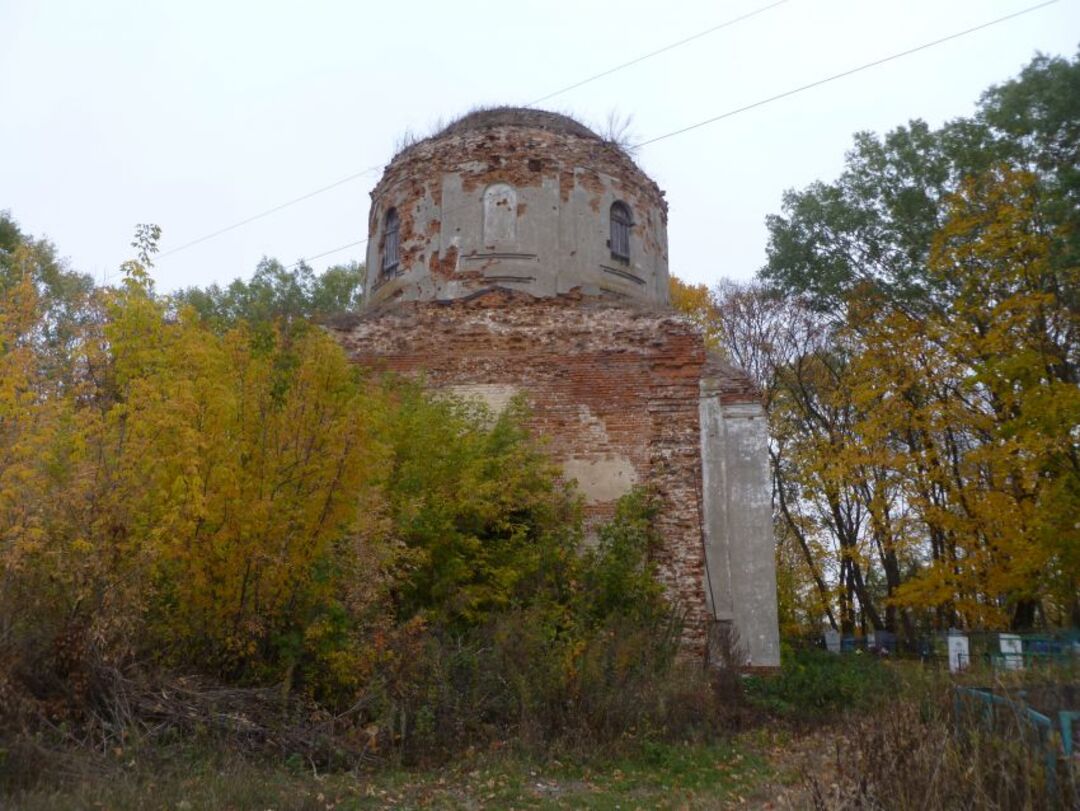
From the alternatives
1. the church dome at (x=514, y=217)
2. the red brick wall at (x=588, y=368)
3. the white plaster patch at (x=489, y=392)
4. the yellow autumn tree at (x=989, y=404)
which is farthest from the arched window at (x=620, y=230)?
the yellow autumn tree at (x=989, y=404)

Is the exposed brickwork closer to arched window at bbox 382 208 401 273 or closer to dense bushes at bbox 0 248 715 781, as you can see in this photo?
arched window at bbox 382 208 401 273

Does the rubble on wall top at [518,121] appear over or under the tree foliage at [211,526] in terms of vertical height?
over

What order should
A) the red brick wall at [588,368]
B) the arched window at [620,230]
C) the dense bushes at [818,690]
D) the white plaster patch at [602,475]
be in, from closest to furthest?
the dense bushes at [818,690] → the red brick wall at [588,368] → the white plaster patch at [602,475] → the arched window at [620,230]

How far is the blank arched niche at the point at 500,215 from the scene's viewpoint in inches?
643

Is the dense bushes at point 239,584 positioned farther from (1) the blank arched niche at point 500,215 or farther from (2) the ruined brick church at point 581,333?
(1) the blank arched niche at point 500,215

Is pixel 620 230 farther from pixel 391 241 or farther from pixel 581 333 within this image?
pixel 391 241

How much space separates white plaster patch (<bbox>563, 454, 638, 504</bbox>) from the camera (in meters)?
13.0

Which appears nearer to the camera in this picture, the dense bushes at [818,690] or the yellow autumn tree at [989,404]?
the dense bushes at [818,690]

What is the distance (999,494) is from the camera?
57.2 feet

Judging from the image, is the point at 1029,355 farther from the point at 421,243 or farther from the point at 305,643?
the point at 305,643

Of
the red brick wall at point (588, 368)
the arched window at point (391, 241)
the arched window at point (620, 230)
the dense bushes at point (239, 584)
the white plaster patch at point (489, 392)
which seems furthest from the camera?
the arched window at point (391, 241)

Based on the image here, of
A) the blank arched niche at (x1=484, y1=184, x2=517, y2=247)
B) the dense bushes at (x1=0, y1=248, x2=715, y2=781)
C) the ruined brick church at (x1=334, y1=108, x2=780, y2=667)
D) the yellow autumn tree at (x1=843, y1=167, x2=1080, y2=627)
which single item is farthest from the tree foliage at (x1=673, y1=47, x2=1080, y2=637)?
the dense bushes at (x1=0, y1=248, x2=715, y2=781)

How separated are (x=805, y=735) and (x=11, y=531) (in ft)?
26.5

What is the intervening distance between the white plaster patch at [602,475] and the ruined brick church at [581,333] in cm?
2
